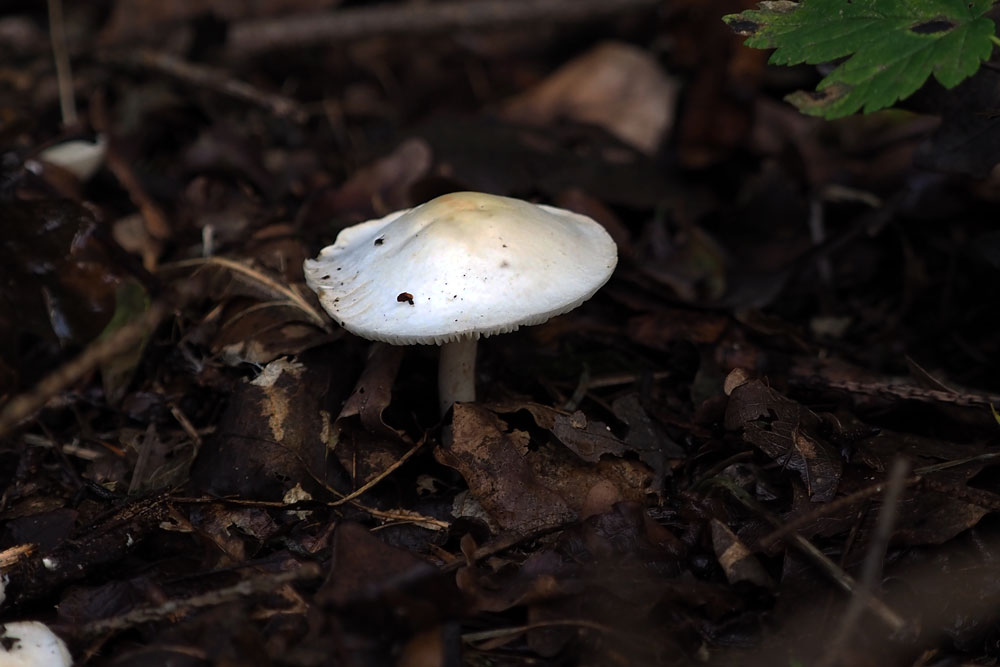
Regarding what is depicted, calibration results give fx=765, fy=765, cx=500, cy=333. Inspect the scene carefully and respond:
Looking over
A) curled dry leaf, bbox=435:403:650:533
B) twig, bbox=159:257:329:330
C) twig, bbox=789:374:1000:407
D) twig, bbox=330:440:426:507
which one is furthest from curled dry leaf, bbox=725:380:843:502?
twig, bbox=159:257:329:330

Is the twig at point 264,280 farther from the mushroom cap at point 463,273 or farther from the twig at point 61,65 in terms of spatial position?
the twig at point 61,65

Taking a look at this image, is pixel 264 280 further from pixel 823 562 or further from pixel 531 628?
pixel 823 562

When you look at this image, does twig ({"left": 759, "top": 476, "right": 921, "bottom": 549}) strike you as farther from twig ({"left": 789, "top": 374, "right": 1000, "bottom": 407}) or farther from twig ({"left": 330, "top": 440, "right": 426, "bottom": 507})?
twig ({"left": 330, "top": 440, "right": 426, "bottom": 507})

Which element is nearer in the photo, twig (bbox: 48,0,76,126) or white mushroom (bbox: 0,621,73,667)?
white mushroom (bbox: 0,621,73,667)

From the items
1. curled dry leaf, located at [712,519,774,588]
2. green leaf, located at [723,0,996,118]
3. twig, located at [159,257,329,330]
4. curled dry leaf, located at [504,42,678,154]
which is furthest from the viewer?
curled dry leaf, located at [504,42,678,154]

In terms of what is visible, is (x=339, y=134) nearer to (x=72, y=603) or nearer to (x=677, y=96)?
(x=677, y=96)

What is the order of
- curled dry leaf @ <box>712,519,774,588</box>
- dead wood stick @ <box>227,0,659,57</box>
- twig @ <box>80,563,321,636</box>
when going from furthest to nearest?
dead wood stick @ <box>227,0,659,57</box> < curled dry leaf @ <box>712,519,774,588</box> < twig @ <box>80,563,321,636</box>
